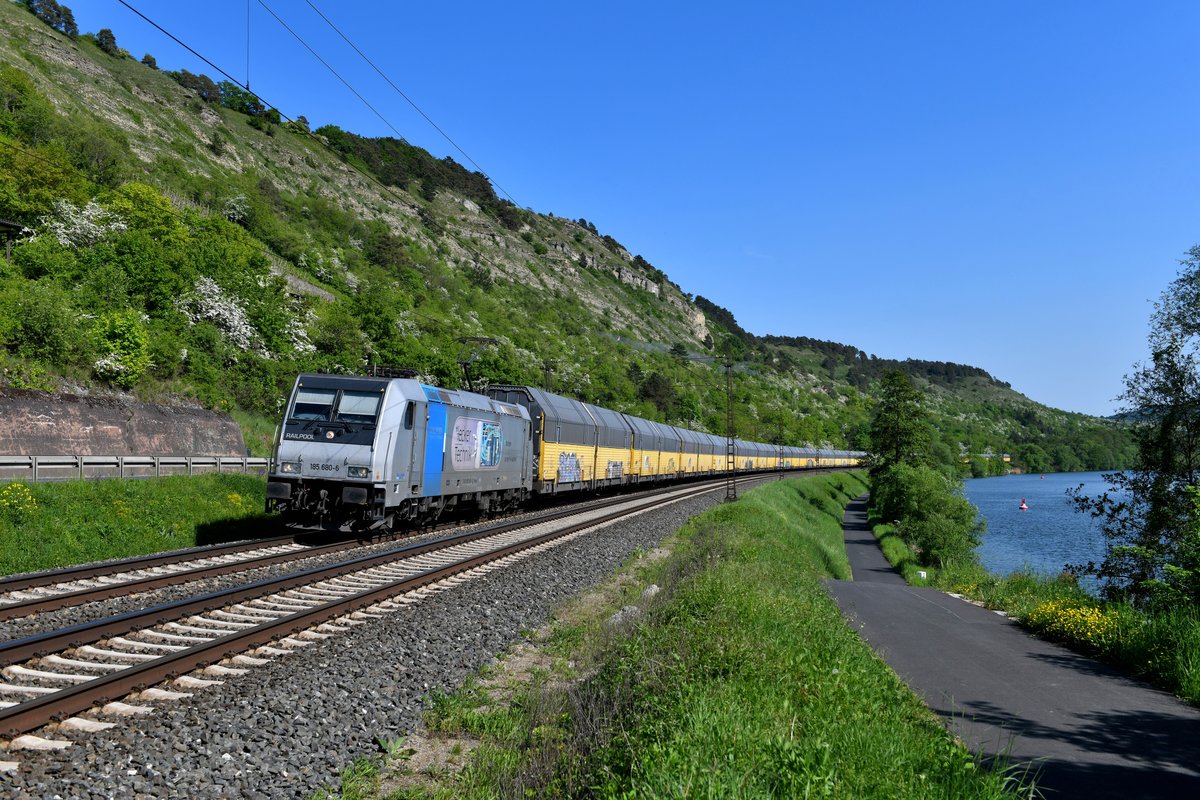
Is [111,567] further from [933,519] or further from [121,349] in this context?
[933,519]

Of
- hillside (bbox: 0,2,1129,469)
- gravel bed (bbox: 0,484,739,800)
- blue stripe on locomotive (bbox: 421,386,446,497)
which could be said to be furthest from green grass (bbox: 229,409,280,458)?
gravel bed (bbox: 0,484,739,800)

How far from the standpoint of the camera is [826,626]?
919 centimetres

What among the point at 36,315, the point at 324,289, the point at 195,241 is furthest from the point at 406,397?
the point at 324,289

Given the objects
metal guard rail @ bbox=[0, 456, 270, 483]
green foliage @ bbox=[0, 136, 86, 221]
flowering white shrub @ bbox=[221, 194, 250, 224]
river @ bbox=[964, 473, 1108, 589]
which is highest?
flowering white shrub @ bbox=[221, 194, 250, 224]

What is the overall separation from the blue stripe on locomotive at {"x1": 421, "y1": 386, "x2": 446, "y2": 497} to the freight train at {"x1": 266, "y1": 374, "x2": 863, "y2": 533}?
2 centimetres

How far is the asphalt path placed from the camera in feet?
19.0

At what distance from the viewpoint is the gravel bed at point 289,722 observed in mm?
5031

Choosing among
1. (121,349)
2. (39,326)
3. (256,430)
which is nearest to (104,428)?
(39,326)

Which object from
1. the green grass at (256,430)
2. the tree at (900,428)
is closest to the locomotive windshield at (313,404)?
the green grass at (256,430)

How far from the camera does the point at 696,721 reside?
5316 mm

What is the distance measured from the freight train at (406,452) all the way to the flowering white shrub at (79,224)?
32.2 metres

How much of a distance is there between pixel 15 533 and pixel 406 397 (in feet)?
24.8

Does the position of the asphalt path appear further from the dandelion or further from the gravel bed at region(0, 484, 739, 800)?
the dandelion

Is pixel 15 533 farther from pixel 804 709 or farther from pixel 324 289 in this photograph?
pixel 324 289
